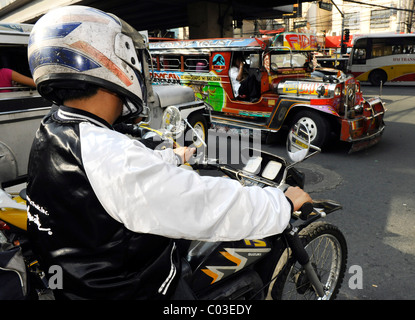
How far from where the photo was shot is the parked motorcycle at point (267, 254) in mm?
1725

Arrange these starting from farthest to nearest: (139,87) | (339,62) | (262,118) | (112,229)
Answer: (339,62) < (262,118) < (139,87) < (112,229)

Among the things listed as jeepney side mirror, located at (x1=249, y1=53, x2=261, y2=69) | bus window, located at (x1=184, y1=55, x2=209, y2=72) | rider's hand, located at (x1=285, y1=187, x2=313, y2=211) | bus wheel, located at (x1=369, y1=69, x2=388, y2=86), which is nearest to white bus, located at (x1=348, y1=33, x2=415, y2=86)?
bus wheel, located at (x1=369, y1=69, x2=388, y2=86)

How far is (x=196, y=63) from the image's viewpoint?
8211 millimetres

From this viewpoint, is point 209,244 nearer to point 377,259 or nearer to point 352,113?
point 377,259

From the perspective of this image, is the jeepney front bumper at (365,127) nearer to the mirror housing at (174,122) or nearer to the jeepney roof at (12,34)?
the mirror housing at (174,122)

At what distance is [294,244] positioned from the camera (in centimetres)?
182

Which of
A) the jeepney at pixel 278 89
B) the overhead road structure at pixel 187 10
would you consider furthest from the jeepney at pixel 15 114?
the overhead road structure at pixel 187 10

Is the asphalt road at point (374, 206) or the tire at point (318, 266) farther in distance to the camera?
the asphalt road at point (374, 206)

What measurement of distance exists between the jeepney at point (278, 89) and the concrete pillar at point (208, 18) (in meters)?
6.42

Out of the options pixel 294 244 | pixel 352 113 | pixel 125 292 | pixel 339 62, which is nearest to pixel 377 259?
pixel 294 244

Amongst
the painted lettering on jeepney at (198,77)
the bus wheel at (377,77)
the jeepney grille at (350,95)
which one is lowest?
the bus wheel at (377,77)

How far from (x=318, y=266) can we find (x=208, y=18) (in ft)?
44.9

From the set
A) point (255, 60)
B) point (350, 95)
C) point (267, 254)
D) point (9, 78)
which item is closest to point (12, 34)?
point (9, 78)
